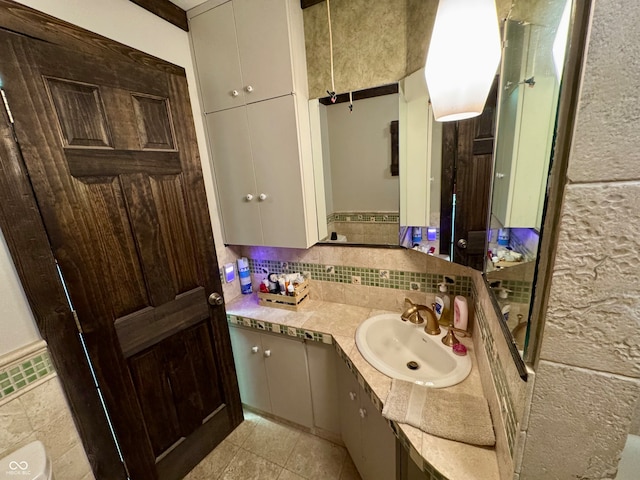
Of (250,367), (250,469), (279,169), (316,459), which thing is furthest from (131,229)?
(316,459)

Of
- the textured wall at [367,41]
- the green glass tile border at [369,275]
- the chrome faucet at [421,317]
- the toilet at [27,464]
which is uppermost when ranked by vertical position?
the textured wall at [367,41]

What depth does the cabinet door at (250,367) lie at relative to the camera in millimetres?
1578

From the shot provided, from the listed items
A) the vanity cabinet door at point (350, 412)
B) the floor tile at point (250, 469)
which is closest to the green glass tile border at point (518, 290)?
the vanity cabinet door at point (350, 412)

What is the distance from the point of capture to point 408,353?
4.13 ft

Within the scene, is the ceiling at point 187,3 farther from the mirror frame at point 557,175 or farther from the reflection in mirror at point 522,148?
the mirror frame at point 557,175

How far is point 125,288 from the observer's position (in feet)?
3.52

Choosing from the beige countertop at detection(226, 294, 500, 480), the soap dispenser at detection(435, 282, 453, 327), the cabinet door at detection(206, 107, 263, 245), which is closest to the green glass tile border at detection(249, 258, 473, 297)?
the soap dispenser at detection(435, 282, 453, 327)

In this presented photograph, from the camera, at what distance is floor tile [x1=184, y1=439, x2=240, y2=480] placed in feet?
4.63

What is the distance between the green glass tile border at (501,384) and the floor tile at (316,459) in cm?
116

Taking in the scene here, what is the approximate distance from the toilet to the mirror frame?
1385 millimetres

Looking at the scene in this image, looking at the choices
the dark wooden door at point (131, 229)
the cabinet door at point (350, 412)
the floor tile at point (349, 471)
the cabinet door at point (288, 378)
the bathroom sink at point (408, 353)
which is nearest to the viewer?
the dark wooden door at point (131, 229)

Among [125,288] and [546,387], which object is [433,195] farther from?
[125,288]

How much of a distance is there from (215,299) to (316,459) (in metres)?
1.11

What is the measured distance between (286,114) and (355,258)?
0.87 metres
